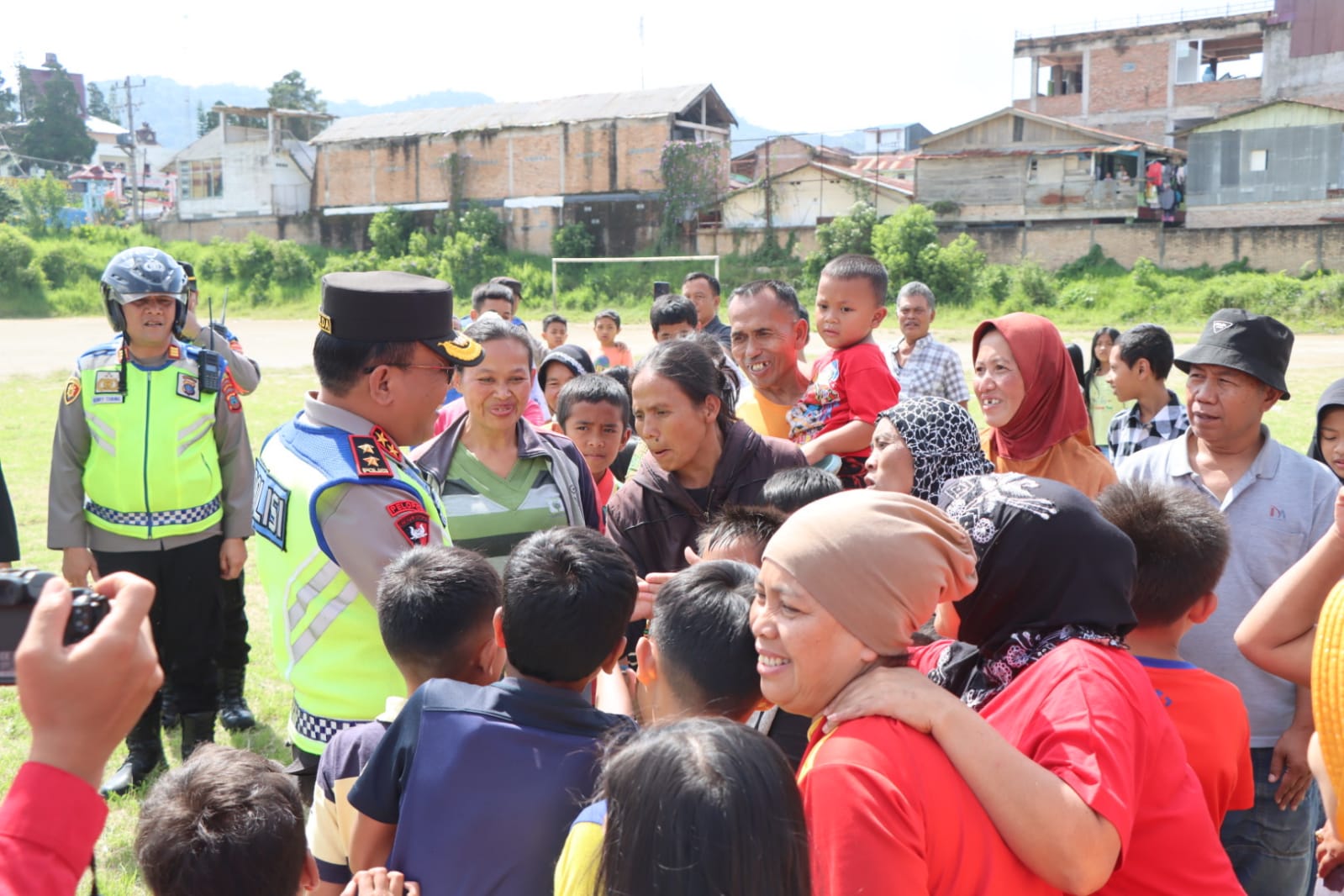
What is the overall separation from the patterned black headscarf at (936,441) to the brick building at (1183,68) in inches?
1487

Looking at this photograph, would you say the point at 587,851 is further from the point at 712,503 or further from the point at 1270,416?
the point at 1270,416

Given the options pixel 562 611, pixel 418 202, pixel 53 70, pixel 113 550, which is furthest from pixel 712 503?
pixel 53 70

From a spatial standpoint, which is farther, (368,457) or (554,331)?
(554,331)

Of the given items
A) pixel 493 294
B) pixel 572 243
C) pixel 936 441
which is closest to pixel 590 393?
pixel 936 441

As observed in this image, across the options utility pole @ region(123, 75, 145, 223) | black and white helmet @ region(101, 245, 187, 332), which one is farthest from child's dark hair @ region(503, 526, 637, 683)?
utility pole @ region(123, 75, 145, 223)

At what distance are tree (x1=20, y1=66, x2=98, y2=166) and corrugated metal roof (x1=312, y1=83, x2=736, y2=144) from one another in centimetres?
2744

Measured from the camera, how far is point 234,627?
16.3 ft

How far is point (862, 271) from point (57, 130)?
72.2m

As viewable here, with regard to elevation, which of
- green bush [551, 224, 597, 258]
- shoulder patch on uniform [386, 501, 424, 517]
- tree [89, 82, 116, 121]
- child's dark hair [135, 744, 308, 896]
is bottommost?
child's dark hair [135, 744, 308, 896]

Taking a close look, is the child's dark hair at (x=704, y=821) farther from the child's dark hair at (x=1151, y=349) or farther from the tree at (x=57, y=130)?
the tree at (x=57, y=130)

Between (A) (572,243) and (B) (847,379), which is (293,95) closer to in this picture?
(A) (572,243)

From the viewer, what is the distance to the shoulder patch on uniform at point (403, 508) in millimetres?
2494

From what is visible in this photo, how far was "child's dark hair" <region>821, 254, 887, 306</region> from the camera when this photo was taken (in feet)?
15.5

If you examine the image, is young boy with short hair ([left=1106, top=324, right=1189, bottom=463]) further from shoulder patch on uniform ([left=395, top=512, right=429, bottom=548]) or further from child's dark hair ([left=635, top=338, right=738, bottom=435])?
shoulder patch on uniform ([left=395, top=512, right=429, bottom=548])
